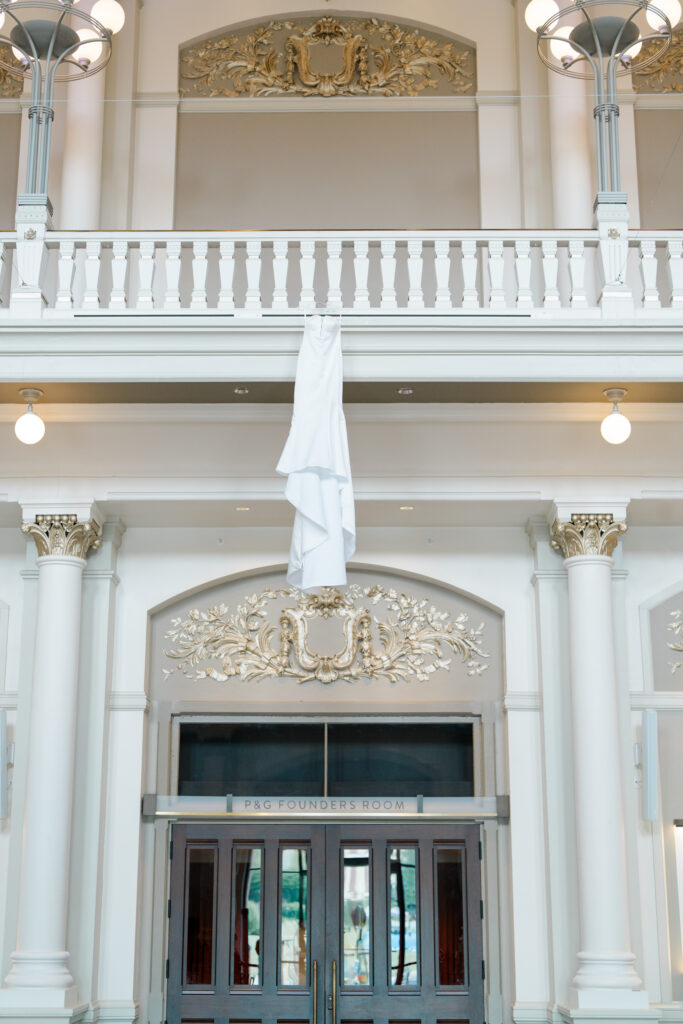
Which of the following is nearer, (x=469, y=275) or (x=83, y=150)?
(x=469, y=275)

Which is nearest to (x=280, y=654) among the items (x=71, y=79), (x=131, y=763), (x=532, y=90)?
(x=131, y=763)

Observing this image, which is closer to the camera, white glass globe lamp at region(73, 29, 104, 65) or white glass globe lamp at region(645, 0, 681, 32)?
white glass globe lamp at region(645, 0, 681, 32)

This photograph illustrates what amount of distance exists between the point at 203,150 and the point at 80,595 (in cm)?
411

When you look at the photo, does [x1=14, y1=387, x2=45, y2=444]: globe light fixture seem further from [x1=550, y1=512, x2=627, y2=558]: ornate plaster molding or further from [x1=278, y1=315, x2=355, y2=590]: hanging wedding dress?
[x1=550, y1=512, x2=627, y2=558]: ornate plaster molding

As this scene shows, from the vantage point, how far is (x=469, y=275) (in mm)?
8438

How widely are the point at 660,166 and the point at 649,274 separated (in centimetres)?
285

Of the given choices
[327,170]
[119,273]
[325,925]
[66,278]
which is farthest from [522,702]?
[327,170]

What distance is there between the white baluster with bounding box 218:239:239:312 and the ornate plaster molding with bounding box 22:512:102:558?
1949 millimetres

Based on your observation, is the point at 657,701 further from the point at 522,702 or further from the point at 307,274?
the point at 307,274

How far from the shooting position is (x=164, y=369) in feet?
27.2

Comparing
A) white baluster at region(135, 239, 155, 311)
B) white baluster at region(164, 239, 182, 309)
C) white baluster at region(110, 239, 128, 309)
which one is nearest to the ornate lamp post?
white baluster at region(110, 239, 128, 309)

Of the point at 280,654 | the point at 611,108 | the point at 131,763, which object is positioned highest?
the point at 611,108

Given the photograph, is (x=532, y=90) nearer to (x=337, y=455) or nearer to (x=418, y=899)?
(x=337, y=455)

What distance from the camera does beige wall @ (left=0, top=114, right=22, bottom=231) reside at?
1080cm
